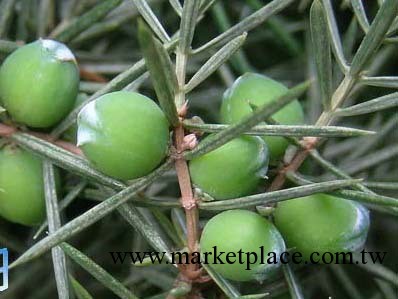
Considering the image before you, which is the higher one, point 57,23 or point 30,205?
point 57,23

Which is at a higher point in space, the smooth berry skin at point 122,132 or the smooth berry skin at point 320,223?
the smooth berry skin at point 122,132

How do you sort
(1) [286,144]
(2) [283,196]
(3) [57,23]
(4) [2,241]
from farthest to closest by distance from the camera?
1. (3) [57,23]
2. (4) [2,241]
3. (1) [286,144]
4. (2) [283,196]

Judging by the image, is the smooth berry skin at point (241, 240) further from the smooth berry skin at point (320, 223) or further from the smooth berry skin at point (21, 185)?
the smooth berry skin at point (21, 185)

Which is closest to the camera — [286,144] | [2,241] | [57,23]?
[286,144]

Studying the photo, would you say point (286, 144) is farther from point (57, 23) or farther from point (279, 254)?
point (57, 23)


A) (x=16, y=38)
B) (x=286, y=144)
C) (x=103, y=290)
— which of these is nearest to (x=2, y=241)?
(x=103, y=290)

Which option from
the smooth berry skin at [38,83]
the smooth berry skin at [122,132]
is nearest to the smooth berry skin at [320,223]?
the smooth berry skin at [122,132]
